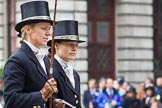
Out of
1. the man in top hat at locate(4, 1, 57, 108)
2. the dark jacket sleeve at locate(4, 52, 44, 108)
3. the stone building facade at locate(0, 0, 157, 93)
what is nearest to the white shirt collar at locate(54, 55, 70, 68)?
the man in top hat at locate(4, 1, 57, 108)

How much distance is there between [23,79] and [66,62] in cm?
130

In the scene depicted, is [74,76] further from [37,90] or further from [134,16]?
[134,16]

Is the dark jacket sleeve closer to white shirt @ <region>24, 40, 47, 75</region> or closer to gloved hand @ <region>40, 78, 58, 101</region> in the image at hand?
gloved hand @ <region>40, 78, 58, 101</region>

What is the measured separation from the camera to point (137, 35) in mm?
23719

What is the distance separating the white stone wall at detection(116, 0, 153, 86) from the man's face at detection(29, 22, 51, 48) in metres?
17.1

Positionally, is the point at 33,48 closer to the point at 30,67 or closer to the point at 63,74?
the point at 30,67

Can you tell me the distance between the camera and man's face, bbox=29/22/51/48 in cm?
618

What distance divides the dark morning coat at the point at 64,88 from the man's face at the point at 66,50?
110 mm

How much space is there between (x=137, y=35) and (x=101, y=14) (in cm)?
145

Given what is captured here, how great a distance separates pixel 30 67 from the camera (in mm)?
6180

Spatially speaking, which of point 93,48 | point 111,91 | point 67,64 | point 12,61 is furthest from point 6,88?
point 93,48

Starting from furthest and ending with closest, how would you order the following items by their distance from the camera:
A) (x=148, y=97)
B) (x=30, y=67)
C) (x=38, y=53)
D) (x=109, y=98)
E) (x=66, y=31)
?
(x=109, y=98)
(x=148, y=97)
(x=66, y=31)
(x=38, y=53)
(x=30, y=67)

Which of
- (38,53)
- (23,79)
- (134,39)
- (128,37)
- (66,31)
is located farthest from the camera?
(134,39)

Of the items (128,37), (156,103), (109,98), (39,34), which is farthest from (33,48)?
(128,37)
